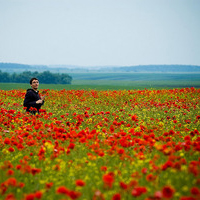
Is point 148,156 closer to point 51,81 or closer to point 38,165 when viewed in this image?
point 38,165

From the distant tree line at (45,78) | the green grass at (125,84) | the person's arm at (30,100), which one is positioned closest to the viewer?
the person's arm at (30,100)

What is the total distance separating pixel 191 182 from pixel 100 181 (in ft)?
4.06

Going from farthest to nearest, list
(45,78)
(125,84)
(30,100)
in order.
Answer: (125,84) < (45,78) < (30,100)

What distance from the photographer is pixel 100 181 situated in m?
3.87

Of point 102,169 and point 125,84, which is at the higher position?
point 102,169

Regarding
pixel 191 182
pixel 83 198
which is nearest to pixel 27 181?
pixel 83 198

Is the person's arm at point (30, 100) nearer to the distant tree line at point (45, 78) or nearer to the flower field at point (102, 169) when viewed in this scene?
the flower field at point (102, 169)

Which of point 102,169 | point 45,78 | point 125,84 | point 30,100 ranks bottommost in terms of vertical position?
point 125,84

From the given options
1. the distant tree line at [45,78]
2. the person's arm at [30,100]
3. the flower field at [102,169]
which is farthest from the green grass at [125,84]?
the flower field at [102,169]

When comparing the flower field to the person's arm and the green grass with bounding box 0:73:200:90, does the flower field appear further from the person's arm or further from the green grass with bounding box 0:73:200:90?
the green grass with bounding box 0:73:200:90

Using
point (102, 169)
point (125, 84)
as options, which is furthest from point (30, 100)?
point (125, 84)

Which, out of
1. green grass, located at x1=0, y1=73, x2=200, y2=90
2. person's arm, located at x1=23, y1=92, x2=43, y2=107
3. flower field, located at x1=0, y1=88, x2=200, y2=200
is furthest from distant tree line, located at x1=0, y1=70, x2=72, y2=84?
flower field, located at x1=0, y1=88, x2=200, y2=200

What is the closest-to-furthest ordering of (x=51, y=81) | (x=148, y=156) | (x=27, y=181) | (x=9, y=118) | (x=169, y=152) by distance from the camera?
(x=169, y=152), (x=27, y=181), (x=148, y=156), (x=9, y=118), (x=51, y=81)

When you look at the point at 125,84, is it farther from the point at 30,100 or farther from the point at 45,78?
the point at 30,100
